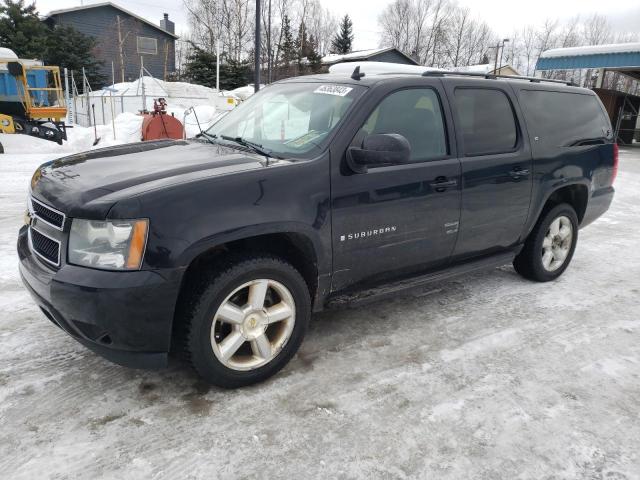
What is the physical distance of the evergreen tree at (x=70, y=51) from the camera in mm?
29547

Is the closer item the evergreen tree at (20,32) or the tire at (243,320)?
the tire at (243,320)

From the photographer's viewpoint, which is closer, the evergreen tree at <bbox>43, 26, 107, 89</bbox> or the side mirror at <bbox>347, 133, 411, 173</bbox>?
the side mirror at <bbox>347, 133, 411, 173</bbox>

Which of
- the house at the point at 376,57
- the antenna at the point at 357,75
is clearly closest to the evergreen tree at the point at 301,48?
the house at the point at 376,57

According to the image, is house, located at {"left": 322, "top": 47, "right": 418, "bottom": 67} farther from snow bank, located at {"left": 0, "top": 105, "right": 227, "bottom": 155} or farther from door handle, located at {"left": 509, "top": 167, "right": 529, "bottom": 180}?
door handle, located at {"left": 509, "top": 167, "right": 529, "bottom": 180}

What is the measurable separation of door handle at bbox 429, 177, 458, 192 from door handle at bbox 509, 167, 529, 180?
0.74 meters

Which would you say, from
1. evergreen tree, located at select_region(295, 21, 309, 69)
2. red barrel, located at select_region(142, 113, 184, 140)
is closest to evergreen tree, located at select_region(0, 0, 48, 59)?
evergreen tree, located at select_region(295, 21, 309, 69)

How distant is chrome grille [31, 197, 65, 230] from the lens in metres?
2.59

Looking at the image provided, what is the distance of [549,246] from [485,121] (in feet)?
5.06

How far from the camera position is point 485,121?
13.0 ft

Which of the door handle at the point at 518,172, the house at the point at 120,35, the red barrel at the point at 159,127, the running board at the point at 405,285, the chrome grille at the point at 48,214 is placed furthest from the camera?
the house at the point at 120,35

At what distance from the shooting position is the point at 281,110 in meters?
3.67

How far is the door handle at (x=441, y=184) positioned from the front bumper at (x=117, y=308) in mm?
1865

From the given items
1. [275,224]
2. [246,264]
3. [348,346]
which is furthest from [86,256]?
[348,346]

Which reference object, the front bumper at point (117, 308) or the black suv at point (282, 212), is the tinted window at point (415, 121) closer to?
the black suv at point (282, 212)
